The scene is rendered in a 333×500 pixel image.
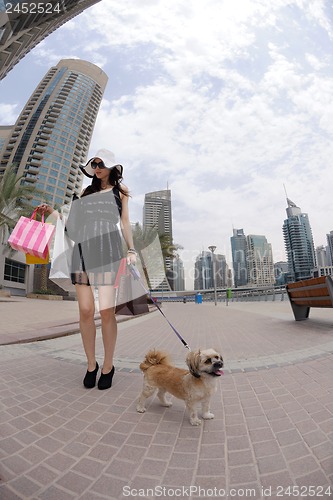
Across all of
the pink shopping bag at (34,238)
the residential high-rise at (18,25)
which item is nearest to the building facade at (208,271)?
the residential high-rise at (18,25)

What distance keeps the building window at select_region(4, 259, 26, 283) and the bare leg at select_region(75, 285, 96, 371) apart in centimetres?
3085

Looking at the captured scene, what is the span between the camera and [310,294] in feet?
18.0

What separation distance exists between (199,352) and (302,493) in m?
0.88

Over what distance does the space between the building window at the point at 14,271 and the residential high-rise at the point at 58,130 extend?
174ft

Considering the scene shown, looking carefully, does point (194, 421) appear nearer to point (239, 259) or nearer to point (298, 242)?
point (239, 259)

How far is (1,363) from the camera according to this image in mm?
3145

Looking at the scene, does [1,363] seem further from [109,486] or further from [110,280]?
[109,486]

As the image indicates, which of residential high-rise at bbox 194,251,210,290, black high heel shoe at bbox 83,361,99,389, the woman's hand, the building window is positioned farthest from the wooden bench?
residential high-rise at bbox 194,251,210,290

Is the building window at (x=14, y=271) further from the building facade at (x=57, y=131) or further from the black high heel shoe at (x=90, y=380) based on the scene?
the building facade at (x=57, y=131)

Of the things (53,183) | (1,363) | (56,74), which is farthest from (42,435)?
(56,74)

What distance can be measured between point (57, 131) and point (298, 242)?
10852 centimetres

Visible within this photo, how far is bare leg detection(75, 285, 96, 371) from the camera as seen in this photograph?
2.29 metres

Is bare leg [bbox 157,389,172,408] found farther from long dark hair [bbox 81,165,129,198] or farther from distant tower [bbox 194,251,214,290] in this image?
distant tower [bbox 194,251,214,290]

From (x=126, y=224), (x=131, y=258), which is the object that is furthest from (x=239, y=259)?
(x=131, y=258)
